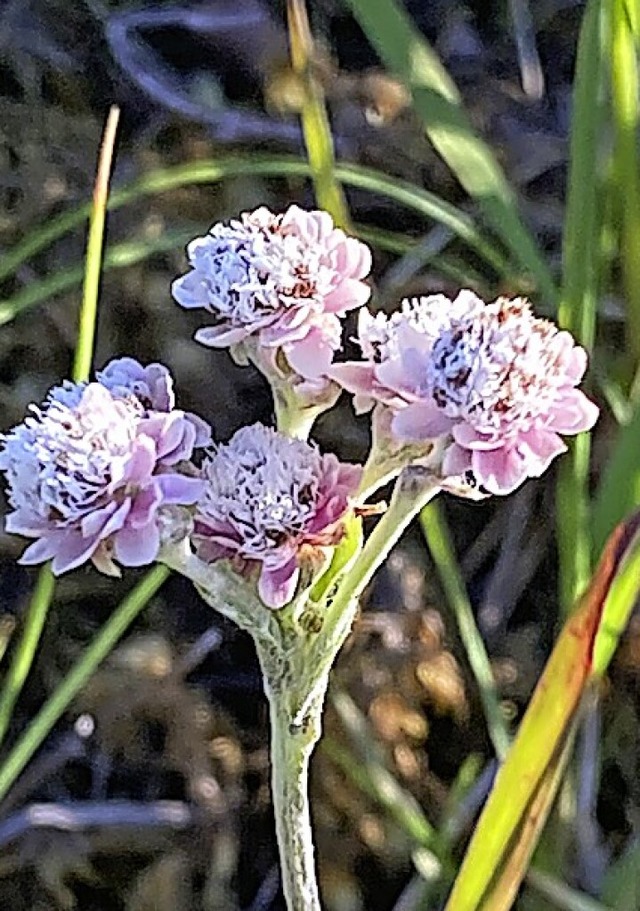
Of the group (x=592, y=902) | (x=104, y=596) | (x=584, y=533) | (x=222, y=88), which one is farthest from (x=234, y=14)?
(x=592, y=902)

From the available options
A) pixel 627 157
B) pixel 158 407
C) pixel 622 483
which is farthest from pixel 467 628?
pixel 158 407

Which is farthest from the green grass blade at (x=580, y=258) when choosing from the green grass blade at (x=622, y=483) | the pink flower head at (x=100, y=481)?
the pink flower head at (x=100, y=481)

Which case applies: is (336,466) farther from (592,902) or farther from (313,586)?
(592,902)

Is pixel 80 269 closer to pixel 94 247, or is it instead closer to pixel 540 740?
pixel 94 247

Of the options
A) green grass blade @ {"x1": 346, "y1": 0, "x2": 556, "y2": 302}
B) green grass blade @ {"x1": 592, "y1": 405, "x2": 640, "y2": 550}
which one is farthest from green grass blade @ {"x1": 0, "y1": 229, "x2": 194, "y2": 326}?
green grass blade @ {"x1": 592, "y1": 405, "x2": 640, "y2": 550}

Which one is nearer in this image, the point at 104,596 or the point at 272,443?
the point at 272,443
